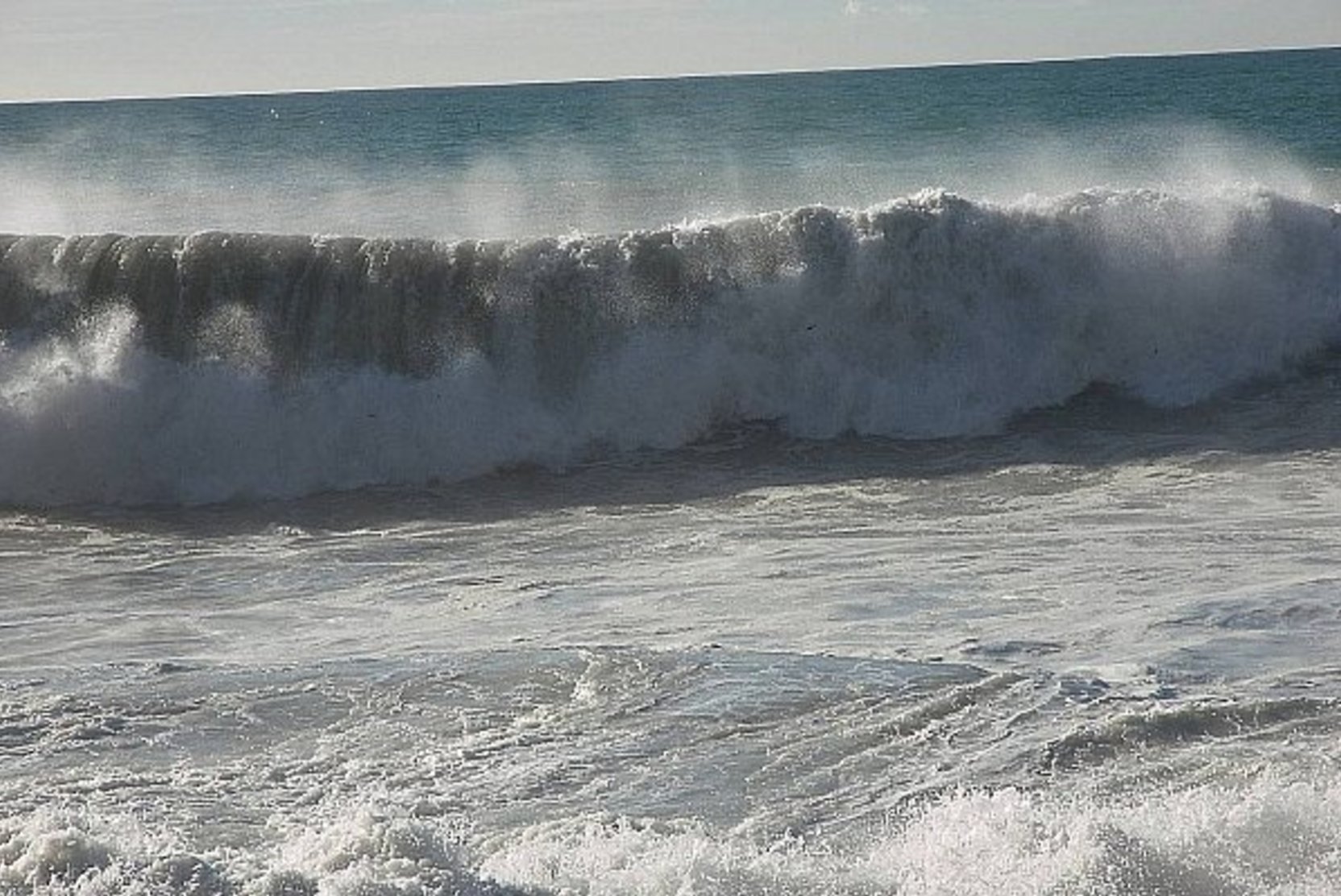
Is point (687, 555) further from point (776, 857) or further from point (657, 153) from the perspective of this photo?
point (657, 153)

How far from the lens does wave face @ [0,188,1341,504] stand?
16016 millimetres

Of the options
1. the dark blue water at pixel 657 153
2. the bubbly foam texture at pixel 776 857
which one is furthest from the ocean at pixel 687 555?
the dark blue water at pixel 657 153

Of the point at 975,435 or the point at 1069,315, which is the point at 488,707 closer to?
the point at 975,435

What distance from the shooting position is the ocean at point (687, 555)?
6.85 metres

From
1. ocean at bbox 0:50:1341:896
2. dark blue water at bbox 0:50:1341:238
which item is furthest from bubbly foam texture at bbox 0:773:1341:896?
dark blue water at bbox 0:50:1341:238

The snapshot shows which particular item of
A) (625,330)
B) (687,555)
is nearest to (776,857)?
(687,555)

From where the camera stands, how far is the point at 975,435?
15.8 metres

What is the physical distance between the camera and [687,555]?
472 inches

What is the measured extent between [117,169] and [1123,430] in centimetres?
3319

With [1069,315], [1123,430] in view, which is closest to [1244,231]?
[1069,315]

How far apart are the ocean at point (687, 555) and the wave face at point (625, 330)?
4 centimetres

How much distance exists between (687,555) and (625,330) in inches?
210

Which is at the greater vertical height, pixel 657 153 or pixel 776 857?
pixel 657 153

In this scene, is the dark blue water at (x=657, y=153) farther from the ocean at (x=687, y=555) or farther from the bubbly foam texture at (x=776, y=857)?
the bubbly foam texture at (x=776, y=857)
